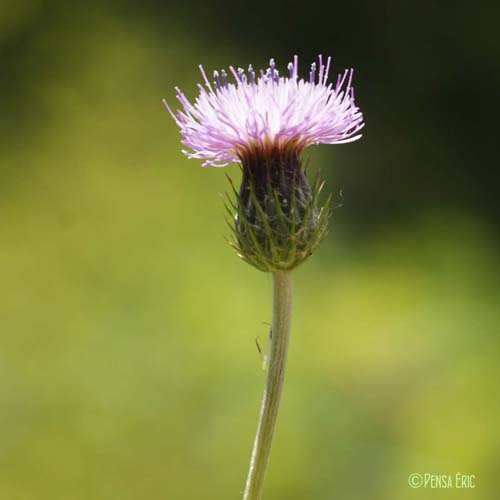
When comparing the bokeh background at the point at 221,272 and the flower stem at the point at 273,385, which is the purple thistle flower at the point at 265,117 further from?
the bokeh background at the point at 221,272

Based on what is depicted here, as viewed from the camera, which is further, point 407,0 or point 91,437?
point 407,0

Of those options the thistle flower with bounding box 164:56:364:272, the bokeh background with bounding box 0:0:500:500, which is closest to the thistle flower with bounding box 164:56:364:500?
the thistle flower with bounding box 164:56:364:272

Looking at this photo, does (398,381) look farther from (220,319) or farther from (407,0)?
(407,0)

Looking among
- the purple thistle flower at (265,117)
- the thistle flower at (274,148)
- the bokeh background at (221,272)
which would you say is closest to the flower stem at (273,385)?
the thistle flower at (274,148)

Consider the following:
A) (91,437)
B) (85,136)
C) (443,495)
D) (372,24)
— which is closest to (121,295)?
(91,437)

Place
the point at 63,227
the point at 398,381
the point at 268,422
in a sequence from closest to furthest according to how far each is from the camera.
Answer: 1. the point at 268,422
2. the point at 398,381
3. the point at 63,227

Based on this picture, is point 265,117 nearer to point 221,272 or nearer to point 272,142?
point 272,142

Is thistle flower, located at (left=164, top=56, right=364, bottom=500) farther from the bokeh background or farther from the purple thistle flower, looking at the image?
the bokeh background

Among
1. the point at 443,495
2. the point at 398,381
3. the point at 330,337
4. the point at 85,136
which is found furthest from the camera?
the point at 85,136
